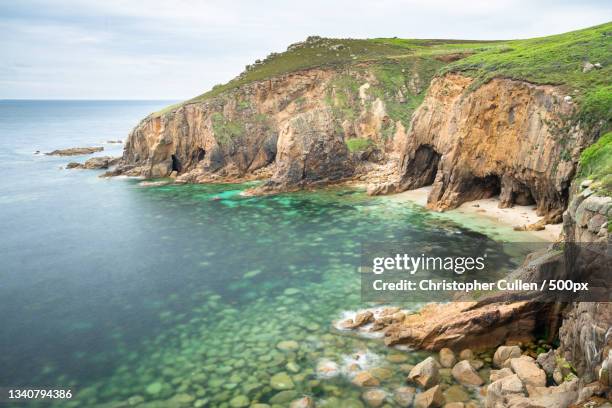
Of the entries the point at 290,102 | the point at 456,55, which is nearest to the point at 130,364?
the point at 290,102

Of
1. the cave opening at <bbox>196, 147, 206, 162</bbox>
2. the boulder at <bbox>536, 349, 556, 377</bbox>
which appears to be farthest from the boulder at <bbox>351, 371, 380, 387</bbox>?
the cave opening at <bbox>196, 147, 206, 162</bbox>

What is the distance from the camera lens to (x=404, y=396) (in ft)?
55.0

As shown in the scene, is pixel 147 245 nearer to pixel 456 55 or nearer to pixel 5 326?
pixel 5 326

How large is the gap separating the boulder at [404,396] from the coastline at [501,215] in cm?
1981

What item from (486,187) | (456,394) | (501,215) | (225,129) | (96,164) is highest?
(225,129)

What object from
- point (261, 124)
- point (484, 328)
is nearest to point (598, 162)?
point (484, 328)

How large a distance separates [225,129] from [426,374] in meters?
56.3

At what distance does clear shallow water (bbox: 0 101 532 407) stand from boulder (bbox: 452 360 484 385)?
1.95 meters

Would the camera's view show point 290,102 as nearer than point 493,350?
No

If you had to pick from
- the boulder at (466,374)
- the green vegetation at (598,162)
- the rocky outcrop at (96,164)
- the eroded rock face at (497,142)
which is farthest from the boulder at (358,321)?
the rocky outcrop at (96,164)

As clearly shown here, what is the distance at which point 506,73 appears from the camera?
130ft

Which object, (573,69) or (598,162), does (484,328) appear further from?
(573,69)

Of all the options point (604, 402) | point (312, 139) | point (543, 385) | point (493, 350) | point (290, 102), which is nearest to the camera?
point (604, 402)

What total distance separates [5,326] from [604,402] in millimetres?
27789
